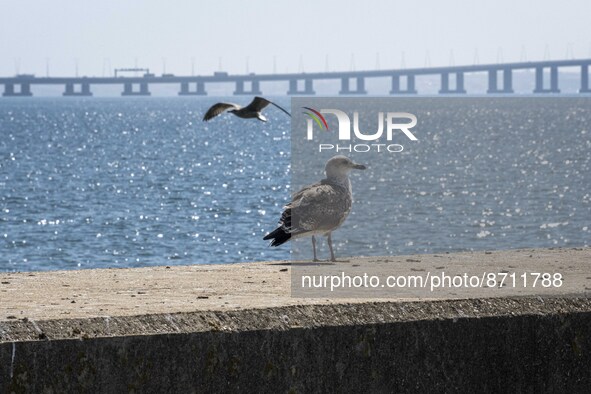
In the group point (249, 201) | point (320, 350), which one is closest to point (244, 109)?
point (320, 350)

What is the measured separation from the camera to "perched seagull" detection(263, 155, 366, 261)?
8.46 m

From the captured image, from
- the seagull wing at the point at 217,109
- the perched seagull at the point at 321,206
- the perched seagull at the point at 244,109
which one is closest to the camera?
the perched seagull at the point at 321,206

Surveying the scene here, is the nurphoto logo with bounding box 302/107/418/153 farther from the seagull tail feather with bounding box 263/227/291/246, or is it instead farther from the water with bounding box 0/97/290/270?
the water with bounding box 0/97/290/270

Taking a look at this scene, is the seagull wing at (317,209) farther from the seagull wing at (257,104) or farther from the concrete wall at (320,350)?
the concrete wall at (320,350)

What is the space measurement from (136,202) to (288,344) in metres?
39.6

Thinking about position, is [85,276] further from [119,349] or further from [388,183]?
[388,183]

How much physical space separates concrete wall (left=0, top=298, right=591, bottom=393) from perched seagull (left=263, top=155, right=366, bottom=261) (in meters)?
2.23

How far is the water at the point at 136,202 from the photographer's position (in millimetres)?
30812

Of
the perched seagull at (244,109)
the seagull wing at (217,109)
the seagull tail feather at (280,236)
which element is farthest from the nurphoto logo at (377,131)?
the seagull wing at (217,109)

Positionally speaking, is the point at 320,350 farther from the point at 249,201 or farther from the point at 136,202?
the point at 136,202

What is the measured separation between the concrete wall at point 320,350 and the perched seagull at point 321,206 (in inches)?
87.8

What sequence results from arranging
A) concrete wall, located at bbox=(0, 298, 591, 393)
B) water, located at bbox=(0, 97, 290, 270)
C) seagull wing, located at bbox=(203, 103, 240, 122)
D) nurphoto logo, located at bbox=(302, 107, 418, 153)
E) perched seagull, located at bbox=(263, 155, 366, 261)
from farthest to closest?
1. water, located at bbox=(0, 97, 290, 270)
2. seagull wing, located at bbox=(203, 103, 240, 122)
3. perched seagull, located at bbox=(263, 155, 366, 261)
4. nurphoto logo, located at bbox=(302, 107, 418, 153)
5. concrete wall, located at bbox=(0, 298, 591, 393)

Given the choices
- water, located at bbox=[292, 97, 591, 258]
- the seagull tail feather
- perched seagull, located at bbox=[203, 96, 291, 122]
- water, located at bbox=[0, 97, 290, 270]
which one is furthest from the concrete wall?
water, located at bbox=[0, 97, 290, 270]

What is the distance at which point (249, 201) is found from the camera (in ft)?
143
